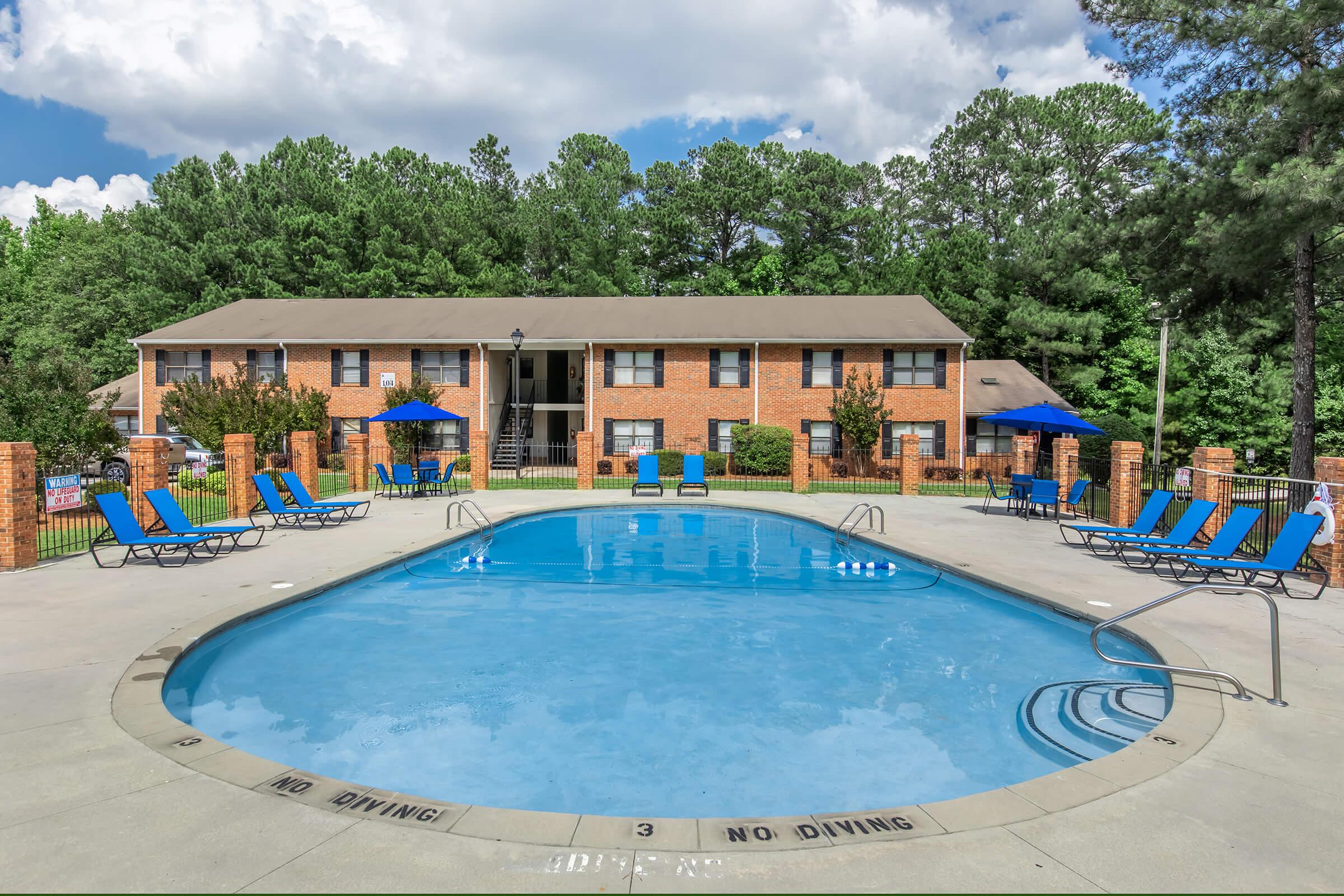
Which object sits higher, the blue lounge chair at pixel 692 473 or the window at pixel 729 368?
the window at pixel 729 368

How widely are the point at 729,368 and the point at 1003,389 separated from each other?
38.3 feet

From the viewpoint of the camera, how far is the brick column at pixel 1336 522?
376 inches

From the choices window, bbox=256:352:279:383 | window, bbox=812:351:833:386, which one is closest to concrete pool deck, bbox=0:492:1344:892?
window, bbox=812:351:833:386

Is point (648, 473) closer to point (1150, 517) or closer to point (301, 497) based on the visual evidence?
point (301, 497)

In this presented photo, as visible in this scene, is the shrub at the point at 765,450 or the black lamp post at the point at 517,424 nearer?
the black lamp post at the point at 517,424

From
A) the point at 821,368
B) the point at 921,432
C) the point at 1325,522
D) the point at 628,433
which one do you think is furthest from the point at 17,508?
the point at 921,432

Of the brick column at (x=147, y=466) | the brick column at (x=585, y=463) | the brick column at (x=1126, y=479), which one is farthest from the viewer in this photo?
the brick column at (x=585, y=463)

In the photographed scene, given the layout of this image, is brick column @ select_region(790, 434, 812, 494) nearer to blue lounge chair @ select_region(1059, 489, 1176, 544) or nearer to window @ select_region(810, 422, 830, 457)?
window @ select_region(810, 422, 830, 457)

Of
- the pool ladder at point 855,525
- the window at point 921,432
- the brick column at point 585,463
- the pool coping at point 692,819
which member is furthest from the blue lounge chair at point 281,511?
the window at point 921,432

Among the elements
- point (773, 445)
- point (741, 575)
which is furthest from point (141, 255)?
point (741, 575)

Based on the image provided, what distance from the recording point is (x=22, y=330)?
154 ft

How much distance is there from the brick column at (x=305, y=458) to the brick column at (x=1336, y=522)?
19.2 metres

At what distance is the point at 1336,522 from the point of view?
954 centimetres

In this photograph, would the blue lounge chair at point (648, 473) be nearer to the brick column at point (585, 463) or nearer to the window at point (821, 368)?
the brick column at point (585, 463)
